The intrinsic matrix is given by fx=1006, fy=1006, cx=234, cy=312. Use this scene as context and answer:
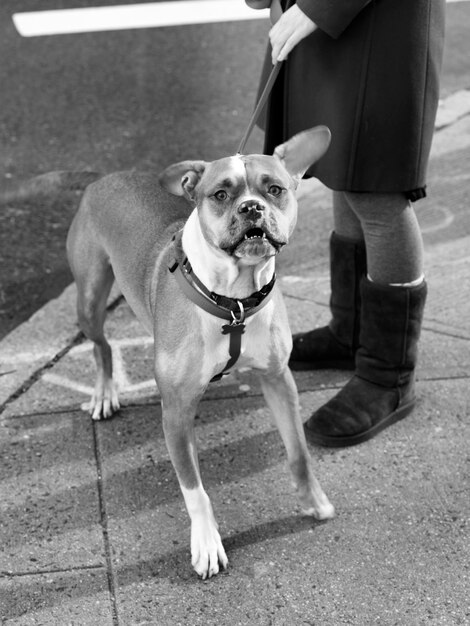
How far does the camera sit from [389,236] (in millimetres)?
3705

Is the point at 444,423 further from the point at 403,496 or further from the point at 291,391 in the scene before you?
the point at 291,391

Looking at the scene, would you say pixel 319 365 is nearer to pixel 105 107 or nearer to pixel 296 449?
pixel 296 449

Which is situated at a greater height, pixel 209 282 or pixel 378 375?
pixel 209 282

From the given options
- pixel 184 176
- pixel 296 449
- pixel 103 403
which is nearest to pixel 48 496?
pixel 103 403

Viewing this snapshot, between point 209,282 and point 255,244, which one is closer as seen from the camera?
point 255,244

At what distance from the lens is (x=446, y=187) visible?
584 cm

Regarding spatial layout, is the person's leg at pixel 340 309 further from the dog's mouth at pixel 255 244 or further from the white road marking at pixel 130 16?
the white road marking at pixel 130 16

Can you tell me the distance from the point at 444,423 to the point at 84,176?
1768 mm

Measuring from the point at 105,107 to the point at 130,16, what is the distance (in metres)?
2.08

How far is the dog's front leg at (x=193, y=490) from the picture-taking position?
329cm

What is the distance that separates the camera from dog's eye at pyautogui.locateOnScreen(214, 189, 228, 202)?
301 centimetres

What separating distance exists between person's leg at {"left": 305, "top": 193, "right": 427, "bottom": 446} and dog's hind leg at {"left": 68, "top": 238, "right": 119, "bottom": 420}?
832mm

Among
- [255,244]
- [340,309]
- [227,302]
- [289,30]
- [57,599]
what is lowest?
[57,599]

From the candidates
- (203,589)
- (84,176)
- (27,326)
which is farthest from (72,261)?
(203,589)
